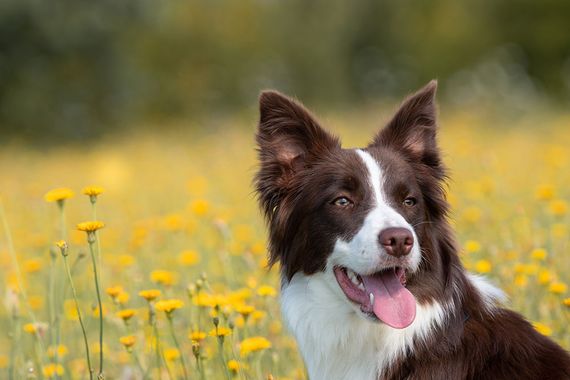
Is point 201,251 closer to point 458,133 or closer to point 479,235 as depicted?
point 479,235

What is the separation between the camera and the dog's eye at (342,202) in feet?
11.6

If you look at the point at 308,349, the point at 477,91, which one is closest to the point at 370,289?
the point at 308,349

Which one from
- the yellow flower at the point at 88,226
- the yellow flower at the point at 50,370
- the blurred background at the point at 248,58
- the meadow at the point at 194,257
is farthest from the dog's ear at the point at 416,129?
the blurred background at the point at 248,58

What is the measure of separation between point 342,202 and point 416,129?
1.98ft

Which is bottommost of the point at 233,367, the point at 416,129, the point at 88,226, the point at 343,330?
the point at 233,367

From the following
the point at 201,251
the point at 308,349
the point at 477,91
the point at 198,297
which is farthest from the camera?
the point at 477,91

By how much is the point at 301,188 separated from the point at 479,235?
109 inches

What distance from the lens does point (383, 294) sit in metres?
3.39

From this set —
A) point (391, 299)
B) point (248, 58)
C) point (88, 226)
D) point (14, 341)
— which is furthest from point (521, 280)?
point (248, 58)

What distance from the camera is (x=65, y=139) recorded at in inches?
863

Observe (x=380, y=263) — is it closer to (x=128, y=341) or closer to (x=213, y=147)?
(x=128, y=341)

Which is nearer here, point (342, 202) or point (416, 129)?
point (342, 202)

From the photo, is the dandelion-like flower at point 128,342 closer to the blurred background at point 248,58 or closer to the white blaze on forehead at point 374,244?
the white blaze on forehead at point 374,244

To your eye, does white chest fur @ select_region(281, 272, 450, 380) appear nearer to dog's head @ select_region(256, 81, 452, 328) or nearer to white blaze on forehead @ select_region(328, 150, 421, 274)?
dog's head @ select_region(256, 81, 452, 328)
